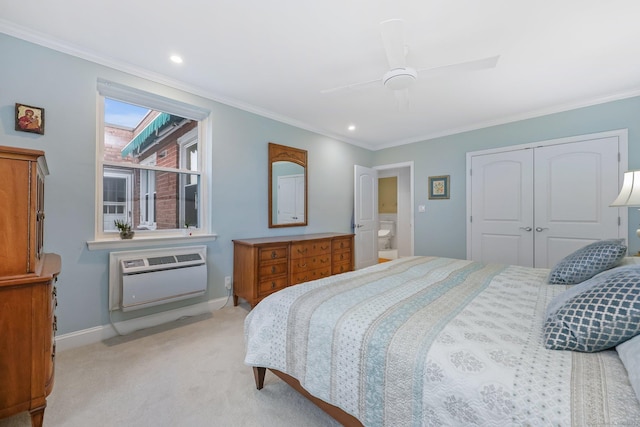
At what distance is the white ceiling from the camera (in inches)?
69.6

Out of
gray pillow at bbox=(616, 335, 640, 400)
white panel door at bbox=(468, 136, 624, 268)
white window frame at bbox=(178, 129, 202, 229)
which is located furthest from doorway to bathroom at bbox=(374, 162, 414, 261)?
gray pillow at bbox=(616, 335, 640, 400)

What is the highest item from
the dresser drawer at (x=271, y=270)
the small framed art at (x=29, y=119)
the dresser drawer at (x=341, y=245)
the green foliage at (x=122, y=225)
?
the small framed art at (x=29, y=119)

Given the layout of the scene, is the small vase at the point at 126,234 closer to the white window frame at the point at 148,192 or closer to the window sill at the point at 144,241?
the window sill at the point at 144,241

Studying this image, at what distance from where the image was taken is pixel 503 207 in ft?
12.2

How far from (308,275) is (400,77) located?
241 centimetres

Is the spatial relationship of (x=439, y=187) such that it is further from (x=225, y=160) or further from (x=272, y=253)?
(x=225, y=160)

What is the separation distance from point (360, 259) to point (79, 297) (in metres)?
3.67

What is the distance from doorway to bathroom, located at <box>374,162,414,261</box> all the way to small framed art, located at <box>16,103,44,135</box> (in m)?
4.49

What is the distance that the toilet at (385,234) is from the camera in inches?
278

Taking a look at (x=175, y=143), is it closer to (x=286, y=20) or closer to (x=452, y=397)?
(x=286, y=20)

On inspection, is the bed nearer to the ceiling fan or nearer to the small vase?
the ceiling fan

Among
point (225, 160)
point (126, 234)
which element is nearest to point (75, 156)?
point (126, 234)

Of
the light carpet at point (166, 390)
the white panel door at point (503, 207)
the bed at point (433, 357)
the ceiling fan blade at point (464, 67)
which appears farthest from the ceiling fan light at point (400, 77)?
the white panel door at point (503, 207)

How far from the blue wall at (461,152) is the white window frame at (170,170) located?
3255mm
